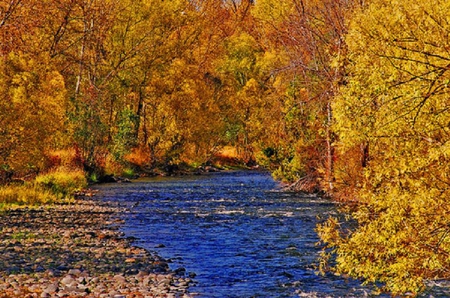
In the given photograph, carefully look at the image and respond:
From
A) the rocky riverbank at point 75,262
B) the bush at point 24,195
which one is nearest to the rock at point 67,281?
the rocky riverbank at point 75,262

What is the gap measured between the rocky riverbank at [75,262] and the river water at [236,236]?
782 millimetres

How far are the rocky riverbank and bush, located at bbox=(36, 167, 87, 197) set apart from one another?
9.41 metres

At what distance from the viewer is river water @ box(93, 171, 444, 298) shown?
48.0ft

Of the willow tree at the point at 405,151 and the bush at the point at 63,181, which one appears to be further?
the bush at the point at 63,181

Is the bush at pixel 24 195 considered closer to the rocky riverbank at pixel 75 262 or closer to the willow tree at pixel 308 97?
the rocky riverbank at pixel 75 262

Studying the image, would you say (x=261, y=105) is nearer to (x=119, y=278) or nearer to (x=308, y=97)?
(x=308, y=97)

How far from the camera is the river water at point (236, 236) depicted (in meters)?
14.6

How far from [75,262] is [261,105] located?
178 feet

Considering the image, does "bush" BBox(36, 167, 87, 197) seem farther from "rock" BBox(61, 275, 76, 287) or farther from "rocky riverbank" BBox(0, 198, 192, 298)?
"rock" BBox(61, 275, 76, 287)

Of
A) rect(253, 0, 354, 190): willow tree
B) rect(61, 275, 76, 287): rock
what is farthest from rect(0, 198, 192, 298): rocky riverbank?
rect(253, 0, 354, 190): willow tree

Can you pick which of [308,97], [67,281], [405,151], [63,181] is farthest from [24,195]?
[405,151]

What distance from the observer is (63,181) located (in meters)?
36.7

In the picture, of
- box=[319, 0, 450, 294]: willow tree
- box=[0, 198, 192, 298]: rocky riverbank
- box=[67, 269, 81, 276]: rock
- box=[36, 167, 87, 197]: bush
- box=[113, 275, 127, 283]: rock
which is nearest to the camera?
box=[319, 0, 450, 294]: willow tree

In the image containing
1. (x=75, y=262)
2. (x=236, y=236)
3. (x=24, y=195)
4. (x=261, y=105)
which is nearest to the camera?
(x=75, y=262)
